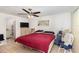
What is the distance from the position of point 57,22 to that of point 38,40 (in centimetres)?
52

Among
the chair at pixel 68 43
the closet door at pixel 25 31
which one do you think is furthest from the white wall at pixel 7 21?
the chair at pixel 68 43

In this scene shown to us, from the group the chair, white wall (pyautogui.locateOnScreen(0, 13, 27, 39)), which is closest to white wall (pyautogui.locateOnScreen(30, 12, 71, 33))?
the chair

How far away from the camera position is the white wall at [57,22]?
1.76 meters

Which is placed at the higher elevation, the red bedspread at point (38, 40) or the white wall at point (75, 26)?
the white wall at point (75, 26)

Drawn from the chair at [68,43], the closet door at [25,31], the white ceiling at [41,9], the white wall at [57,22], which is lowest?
the chair at [68,43]

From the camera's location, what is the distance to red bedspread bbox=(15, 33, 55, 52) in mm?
1660

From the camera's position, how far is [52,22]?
5.97 feet

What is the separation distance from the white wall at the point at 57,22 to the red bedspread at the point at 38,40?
0.15 meters

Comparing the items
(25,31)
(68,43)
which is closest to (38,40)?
(25,31)

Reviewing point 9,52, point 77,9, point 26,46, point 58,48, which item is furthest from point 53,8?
point 9,52

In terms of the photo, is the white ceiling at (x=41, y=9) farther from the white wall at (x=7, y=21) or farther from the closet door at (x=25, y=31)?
the closet door at (x=25, y=31)

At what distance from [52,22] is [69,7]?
1.37 feet

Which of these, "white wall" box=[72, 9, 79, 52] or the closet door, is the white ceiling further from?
the closet door

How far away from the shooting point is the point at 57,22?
180cm
